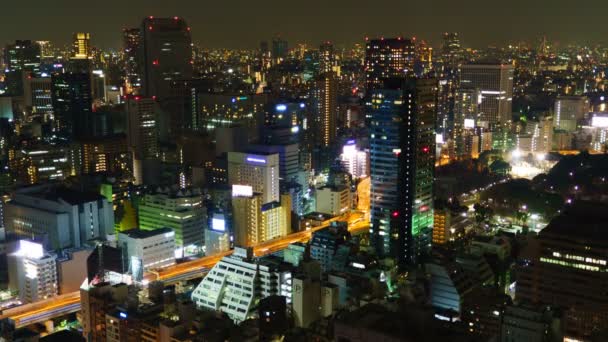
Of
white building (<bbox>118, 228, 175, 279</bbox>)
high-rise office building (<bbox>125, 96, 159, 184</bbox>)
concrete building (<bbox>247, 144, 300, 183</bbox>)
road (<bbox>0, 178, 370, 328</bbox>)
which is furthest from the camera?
high-rise office building (<bbox>125, 96, 159, 184</bbox>)

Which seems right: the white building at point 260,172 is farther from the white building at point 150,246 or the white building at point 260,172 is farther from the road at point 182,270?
the white building at point 150,246

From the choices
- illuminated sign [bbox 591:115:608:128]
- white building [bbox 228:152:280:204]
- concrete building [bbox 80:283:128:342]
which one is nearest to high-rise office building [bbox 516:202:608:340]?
concrete building [bbox 80:283:128:342]

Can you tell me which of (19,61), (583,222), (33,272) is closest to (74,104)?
(19,61)

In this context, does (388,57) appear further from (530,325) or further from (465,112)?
(530,325)

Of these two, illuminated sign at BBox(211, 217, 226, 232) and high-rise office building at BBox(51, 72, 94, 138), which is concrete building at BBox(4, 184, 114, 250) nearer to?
illuminated sign at BBox(211, 217, 226, 232)

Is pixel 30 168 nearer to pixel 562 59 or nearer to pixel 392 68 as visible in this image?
pixel 392 68

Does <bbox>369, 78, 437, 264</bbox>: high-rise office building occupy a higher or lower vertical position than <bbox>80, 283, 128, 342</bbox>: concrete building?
higher

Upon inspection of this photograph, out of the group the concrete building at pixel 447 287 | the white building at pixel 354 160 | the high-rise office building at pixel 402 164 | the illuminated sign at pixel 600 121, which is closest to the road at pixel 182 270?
the high-rise office building at pixel 402 164

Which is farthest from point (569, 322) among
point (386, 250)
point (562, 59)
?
point (562, 59)
